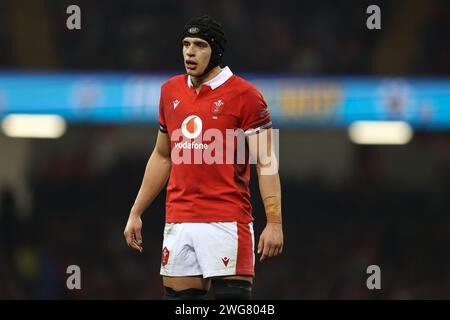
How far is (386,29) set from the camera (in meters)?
14.0

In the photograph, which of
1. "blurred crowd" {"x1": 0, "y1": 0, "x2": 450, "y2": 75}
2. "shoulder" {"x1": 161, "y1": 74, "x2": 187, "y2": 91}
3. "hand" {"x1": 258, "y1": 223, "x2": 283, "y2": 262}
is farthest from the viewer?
"blurred crowd" {"x1": 0, "y1": 0, "x2": 450, "y2": 75}

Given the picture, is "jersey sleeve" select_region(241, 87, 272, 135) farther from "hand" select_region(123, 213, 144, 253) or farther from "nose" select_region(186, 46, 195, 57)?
"hand" select_region(123, 213, 144, 253)

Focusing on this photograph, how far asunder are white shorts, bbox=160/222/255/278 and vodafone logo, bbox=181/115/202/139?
462mm

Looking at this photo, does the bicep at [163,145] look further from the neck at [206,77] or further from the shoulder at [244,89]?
the shoulder at [244,89]

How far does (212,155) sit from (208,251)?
1.63ft

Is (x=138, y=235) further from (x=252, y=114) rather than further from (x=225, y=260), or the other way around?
(x=252, y=114)

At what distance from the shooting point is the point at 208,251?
5.30m

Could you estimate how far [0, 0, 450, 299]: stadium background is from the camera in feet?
44.1

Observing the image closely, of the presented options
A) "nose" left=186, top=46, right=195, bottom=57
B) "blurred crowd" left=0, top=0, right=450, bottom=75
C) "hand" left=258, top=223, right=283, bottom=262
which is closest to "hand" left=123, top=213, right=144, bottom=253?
"hand" left=258, top=223, right=283, bottom=262

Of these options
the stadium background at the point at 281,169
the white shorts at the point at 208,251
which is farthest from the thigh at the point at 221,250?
the stadium background at the point at 281,169

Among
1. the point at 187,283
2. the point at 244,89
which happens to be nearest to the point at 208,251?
the point at 187,283

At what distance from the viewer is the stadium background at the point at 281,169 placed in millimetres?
13430

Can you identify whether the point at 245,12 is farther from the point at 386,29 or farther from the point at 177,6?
the point at 386,29

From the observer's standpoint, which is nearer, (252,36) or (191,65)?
(191,65)
